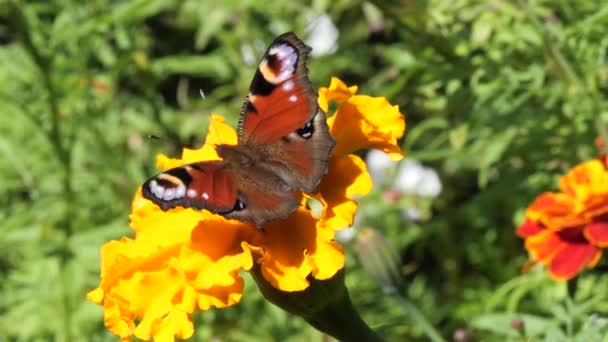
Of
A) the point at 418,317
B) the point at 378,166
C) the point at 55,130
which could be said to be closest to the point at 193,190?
the point at 418,317

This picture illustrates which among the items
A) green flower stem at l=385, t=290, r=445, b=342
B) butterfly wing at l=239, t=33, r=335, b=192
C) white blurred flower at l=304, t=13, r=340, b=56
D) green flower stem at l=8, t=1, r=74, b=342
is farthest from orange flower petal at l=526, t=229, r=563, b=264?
white blurred flower at l=304, t=13, r=340, b=56

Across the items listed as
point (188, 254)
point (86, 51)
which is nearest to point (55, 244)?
point (86, 51)

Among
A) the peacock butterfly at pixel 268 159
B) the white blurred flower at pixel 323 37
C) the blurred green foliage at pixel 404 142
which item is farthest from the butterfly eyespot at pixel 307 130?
the white blurred flower at pixel 323 37

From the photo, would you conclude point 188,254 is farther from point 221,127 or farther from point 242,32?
point 242,32

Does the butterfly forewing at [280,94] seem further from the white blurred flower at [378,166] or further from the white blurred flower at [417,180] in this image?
the white blurred flower at [378,166]

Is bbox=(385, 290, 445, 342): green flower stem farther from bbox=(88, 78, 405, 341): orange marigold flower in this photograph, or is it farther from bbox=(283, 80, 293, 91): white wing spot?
bbox=(283, 80, 293, 91): white wing spot

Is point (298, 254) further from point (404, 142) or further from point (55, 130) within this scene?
point (404, 142)

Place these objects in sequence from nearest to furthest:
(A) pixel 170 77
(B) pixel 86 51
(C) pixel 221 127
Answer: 1. (C) pixel 221 127
2. (B) pixel 86 51
3. (A) pixel 170 77
